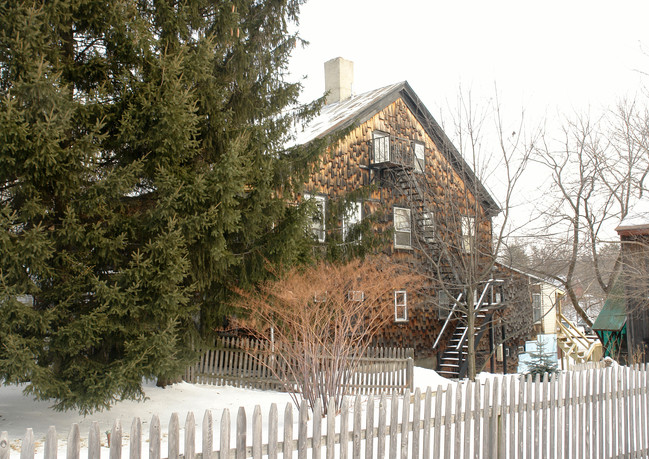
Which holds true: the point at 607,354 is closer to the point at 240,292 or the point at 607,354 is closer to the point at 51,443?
the point at 240,292

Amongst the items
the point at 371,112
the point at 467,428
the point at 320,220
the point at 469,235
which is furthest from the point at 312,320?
the point at 371,112

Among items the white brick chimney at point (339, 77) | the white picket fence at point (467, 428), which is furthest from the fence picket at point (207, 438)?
the white brick chimney at point (339, 77)

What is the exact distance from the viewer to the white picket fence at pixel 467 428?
3.91 metres

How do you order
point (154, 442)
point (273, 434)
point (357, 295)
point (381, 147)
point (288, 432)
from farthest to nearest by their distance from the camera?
point (381, 147) < point (357, 295) < point (288, 432) < point (273, 434) < point (154, 442)

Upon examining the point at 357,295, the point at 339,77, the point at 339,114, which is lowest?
the point at 357,295

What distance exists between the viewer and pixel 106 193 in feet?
27.8

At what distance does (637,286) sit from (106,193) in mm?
14161

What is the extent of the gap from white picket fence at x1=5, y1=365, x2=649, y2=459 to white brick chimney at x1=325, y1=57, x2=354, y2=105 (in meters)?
20.4

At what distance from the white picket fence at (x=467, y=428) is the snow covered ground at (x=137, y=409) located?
4.59ft

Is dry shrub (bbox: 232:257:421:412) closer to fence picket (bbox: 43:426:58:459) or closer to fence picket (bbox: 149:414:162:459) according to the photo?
fence picket (bbox: 149:414:162:459)

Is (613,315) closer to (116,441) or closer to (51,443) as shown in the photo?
(116,441)

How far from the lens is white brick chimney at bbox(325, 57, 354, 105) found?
26.5 meters

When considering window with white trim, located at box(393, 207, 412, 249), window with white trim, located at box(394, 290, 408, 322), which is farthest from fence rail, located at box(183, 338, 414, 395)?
window with white trim, located at box(393, 207, 412, 249)

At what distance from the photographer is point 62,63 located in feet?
30.1
